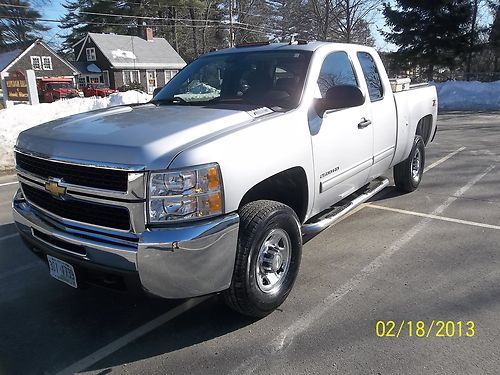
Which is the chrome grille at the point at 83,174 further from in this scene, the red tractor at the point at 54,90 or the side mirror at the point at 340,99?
the red tractor at the point at 54,90

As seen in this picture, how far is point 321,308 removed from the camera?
338cm

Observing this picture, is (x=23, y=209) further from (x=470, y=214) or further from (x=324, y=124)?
(x=470, y=214)

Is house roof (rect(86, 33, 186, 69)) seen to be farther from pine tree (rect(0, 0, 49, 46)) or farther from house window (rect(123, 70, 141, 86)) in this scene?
pine tree (rect(0, 0, 49, 46))

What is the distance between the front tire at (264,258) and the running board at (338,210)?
281 mm

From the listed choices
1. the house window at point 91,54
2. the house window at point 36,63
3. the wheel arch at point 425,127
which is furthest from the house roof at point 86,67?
the wheel arch at point 425,127

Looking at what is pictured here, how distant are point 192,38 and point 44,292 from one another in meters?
57.8

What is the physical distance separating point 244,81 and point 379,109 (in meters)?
1.52

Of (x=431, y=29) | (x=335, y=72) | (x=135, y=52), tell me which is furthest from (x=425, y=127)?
(x=135, y=52)

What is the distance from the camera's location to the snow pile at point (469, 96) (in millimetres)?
21078

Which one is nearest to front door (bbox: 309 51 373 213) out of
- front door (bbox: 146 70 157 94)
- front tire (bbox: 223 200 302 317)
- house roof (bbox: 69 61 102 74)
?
front tire (bbox: 223 200 302 317)

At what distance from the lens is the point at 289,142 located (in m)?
3.23

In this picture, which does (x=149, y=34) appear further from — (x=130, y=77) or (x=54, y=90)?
(x=54, y=90)

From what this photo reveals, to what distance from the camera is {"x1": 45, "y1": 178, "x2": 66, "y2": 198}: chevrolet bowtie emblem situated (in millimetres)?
2821

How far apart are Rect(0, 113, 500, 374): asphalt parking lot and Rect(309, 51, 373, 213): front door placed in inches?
28.3
